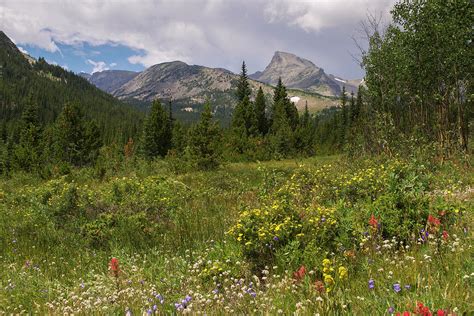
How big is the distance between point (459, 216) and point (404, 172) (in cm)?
379

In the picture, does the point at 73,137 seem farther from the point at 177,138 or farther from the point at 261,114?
the point at 261,114

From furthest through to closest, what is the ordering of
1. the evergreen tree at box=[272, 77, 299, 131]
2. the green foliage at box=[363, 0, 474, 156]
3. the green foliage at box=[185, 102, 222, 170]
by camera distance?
the evergreen tree at box=[272, 77, 299, 131]
the green foliage at box=[185, 102, 222, 170]
the green foliage at box=[363, 0, 474, 156]

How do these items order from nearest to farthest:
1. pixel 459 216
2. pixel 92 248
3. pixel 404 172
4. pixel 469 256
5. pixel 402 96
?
pixel 469 256 → pixel 459 216 → pixel 92 248 → pixel 404 172 → pixel 402 96

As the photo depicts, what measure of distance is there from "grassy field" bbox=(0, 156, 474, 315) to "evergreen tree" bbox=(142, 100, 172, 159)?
4298 cm

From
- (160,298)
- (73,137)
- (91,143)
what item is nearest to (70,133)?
(73,137)

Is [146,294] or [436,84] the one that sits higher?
[436,84]

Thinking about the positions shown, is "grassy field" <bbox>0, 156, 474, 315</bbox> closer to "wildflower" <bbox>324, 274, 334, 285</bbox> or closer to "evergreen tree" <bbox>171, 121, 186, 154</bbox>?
"wildflower" <bbox>324, 274, 334, 285</bbox>

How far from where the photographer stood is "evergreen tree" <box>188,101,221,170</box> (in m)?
25.2

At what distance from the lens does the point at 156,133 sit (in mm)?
52125

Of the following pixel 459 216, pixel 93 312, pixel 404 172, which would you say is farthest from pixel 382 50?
pixel 93 312

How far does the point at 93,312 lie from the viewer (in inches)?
134

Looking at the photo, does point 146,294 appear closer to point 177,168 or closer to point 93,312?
point 93,312

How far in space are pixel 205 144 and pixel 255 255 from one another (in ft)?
69.1

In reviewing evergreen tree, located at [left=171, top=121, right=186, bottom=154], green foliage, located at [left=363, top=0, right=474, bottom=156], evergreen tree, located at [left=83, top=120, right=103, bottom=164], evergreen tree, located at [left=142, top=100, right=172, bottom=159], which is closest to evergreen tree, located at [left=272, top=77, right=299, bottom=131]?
evergreen tree, located at [left=171, top=121, right=186, bottom=154]
